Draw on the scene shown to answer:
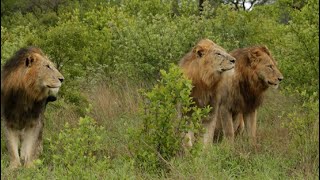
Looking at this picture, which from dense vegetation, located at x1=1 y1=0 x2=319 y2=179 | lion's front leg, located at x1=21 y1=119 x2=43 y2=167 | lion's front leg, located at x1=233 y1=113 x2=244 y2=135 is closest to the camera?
dense vegetation, located at x1=1 y1=0 x2=319 y2=179

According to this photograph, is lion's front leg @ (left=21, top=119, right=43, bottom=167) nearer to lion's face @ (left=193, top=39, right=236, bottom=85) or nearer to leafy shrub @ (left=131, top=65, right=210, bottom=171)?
leafy shrub @ (left=131, top=65, right=210, bottom=171)

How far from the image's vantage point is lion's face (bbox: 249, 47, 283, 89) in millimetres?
6914

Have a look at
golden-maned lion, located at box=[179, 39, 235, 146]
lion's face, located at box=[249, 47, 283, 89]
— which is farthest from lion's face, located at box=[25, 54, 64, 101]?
lion's face, located at box=[249, 47, 283, 89]

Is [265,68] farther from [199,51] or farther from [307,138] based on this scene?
[307,138]

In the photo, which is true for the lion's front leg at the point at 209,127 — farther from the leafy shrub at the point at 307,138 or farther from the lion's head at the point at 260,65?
the leafy shrub at the point at 307,138

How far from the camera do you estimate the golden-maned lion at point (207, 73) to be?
21.1 feet

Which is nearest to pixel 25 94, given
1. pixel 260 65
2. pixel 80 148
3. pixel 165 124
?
pixel 80 148

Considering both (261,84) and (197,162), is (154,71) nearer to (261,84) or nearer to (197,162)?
(261,84)

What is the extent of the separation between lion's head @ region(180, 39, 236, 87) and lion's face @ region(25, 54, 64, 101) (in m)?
1.69

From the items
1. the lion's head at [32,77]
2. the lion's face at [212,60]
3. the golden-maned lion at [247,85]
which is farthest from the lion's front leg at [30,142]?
the golden-maned lion at [247,85]

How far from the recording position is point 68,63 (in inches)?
350

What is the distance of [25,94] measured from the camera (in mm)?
Result: 5777

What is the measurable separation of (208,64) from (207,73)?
0.12m

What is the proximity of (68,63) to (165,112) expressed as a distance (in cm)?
402
